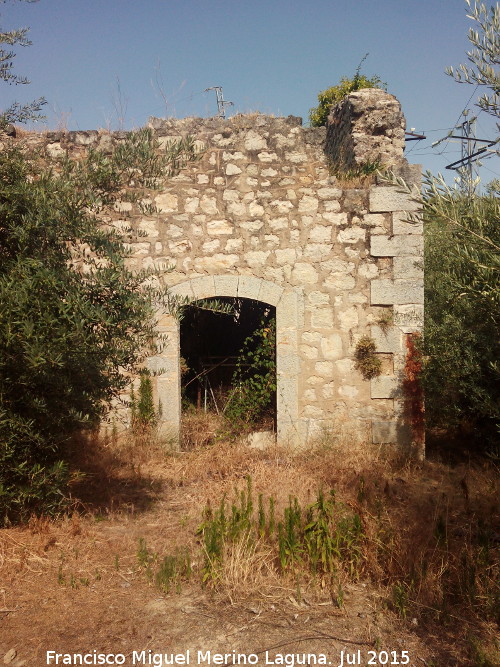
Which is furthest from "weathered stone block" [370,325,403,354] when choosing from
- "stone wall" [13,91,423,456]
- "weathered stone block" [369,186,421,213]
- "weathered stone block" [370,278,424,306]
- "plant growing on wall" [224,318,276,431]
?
"weathered stone block" [369,186,421,213]

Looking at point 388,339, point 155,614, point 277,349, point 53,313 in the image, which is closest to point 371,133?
point 388,339

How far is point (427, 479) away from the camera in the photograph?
21.0ft

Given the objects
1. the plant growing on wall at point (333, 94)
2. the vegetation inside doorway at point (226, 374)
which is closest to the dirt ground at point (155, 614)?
the vegetation inside doorway at point (226, 374)

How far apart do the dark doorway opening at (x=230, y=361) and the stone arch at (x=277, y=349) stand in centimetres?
25

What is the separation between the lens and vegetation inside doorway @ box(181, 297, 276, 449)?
7.28 m

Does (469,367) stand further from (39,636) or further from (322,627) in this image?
(39,636)

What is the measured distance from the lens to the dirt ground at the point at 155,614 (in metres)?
3.16

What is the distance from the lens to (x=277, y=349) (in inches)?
273

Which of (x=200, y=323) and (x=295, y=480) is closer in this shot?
(x=295, y=480)

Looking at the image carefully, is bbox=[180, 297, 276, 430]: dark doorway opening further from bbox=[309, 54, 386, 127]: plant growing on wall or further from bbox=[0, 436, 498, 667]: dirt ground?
bbox=[309, 54, 386, 127]: plant growing on wall

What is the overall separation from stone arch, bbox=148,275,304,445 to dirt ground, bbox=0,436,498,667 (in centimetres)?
209

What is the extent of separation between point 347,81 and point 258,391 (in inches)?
534

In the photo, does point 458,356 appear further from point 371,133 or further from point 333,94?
point 333,94

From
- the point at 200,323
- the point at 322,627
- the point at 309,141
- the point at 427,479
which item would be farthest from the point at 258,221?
the point at 322,627
